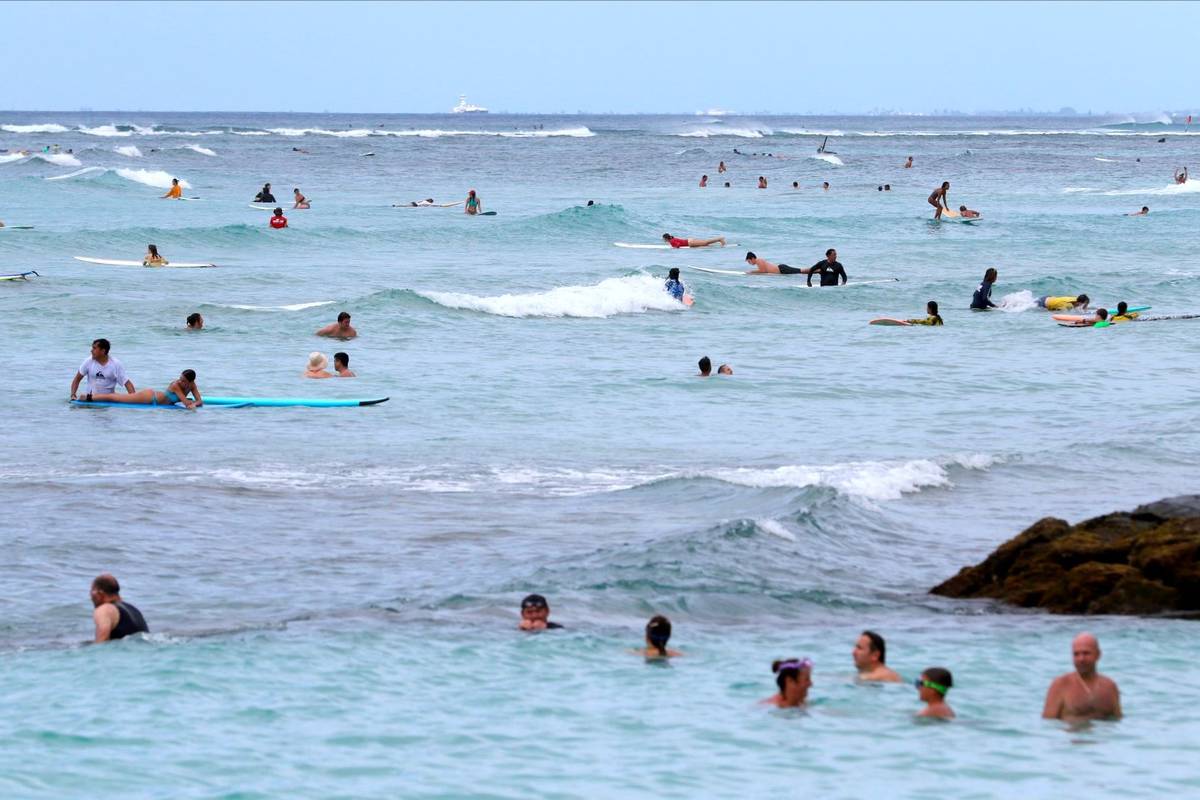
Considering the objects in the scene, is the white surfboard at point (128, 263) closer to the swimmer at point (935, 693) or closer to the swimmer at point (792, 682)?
the swimmer at point (792, 682)

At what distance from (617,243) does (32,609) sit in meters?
33.5

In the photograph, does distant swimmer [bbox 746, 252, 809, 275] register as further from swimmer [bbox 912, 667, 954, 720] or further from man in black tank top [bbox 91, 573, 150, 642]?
swimmer [bbox 912, 667, 954, 720]

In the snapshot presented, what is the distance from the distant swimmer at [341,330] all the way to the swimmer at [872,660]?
675 inches

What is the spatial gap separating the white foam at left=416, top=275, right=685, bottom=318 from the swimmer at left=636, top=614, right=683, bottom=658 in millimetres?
20496

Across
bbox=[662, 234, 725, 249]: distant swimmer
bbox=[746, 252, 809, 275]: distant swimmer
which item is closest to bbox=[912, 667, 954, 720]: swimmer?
bbox=[746, 252, 809, 275]: distant swimmer

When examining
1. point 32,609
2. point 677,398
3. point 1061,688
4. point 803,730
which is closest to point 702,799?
point 803,730

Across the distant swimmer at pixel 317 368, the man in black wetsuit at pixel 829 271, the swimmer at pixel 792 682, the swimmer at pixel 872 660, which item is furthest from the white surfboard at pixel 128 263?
the swimmer at pixel 792 682

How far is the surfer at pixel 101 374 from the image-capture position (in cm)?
2008

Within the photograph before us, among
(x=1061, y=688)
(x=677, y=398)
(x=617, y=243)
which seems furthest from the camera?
(x=617, y=243)

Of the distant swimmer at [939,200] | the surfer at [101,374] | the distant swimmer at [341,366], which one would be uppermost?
the distant swimmer at [939,200]

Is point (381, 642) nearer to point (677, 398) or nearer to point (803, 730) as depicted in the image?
point (803, 730)

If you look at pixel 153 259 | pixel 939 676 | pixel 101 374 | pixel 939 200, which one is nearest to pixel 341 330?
pixel 101 374

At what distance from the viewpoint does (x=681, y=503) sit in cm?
1527

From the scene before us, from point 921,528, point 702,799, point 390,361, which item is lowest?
point 702,799
